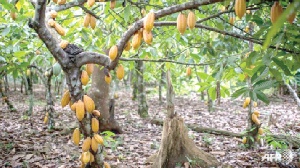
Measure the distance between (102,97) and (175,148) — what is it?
1.93 m

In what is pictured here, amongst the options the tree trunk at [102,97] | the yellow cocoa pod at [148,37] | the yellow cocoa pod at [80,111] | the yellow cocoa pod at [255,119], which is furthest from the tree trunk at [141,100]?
the yellow cocoa pod at [148,37]

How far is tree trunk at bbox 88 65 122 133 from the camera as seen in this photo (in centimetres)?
441

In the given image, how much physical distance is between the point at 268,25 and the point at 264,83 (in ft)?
1.08

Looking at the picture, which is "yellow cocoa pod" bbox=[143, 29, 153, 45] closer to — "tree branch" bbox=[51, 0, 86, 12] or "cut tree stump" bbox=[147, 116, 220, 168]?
"tree branch" bbox=[51, 0, 86, 12]

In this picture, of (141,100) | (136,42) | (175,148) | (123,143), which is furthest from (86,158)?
(141,100)

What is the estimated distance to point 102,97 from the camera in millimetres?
4457

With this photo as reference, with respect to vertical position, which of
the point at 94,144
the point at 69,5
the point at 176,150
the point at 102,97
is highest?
the point at 69,5

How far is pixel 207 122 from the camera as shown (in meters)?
5.81

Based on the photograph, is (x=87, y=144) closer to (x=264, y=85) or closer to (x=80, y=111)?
(x=80, y=111)

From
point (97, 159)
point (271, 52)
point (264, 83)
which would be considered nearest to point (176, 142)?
point (97, 159)

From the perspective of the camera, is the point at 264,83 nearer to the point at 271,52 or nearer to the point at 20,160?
the point at 271,52

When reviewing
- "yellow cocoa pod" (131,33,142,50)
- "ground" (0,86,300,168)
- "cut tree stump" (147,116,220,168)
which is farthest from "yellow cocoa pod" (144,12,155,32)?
"ground" (0,86,300,168)

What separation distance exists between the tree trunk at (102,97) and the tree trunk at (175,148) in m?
1.65

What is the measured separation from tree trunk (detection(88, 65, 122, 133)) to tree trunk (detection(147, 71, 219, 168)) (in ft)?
5.42
